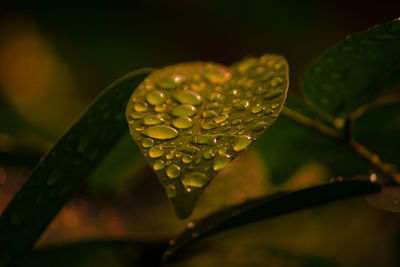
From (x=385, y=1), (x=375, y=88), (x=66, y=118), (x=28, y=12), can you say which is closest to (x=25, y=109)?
(x=66, y=118)

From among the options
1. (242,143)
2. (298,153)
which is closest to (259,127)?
(242,143)

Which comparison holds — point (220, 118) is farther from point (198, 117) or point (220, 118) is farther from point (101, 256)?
point (101, 256)

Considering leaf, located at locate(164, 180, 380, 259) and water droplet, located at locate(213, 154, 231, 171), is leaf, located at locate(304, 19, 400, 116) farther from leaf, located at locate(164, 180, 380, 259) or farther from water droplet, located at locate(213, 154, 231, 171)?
water droplet, located at locate(213, 154, 231, 171)

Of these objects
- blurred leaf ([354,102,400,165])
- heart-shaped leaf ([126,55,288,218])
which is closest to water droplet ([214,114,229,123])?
heart-shaped leaf ([126,55,288,218])

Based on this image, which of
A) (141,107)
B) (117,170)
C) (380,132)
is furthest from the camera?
(117,170)

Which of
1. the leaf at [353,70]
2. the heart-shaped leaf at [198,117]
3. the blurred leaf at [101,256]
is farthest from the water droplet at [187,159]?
the blurred leaf at [101,256]
